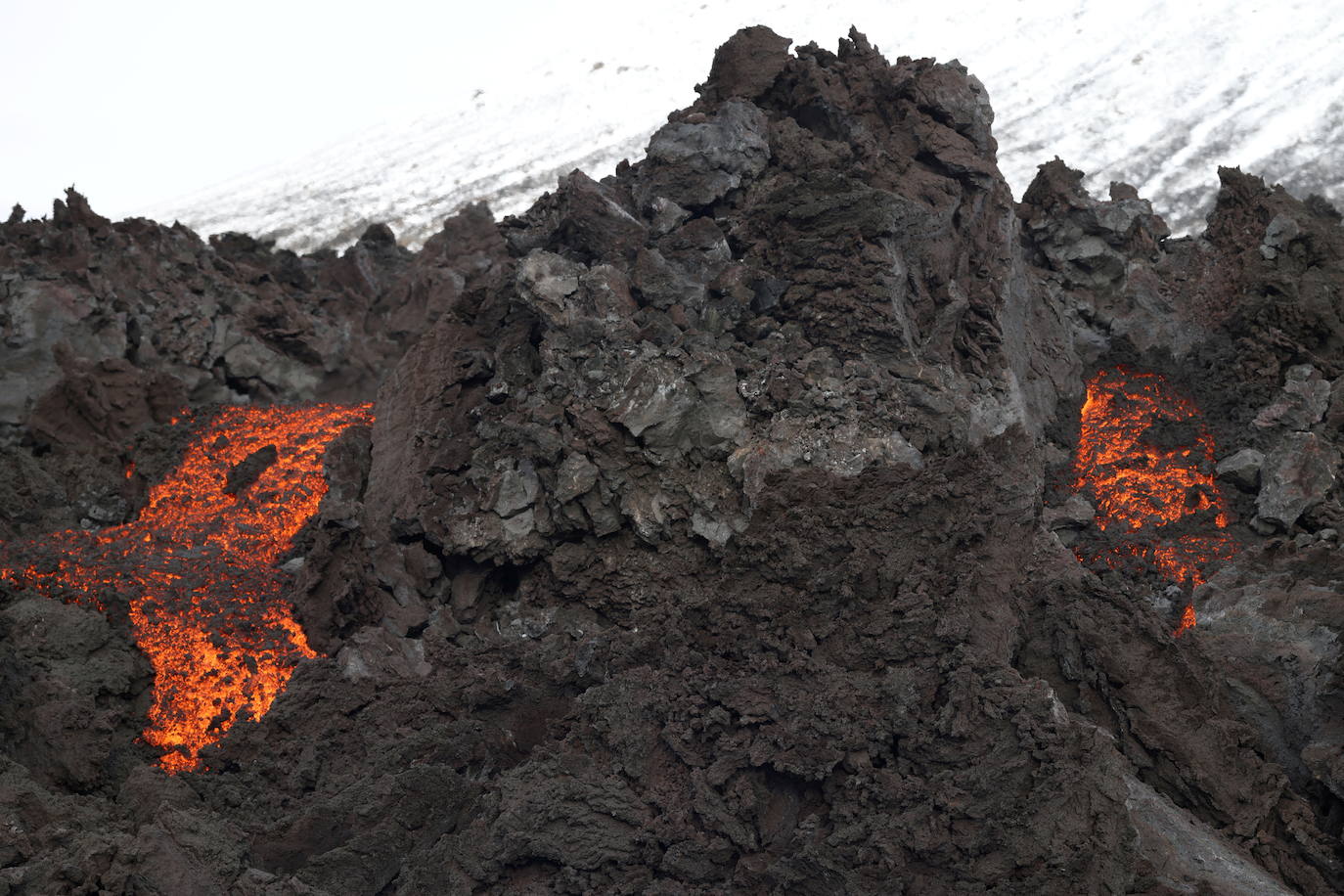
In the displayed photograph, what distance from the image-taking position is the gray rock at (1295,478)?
43.8 ft

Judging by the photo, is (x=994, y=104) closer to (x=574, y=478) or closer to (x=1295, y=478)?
(x=1295, y=478)

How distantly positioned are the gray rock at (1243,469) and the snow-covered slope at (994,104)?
78.9 feet

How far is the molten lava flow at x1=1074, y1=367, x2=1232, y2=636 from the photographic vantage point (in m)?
13.8

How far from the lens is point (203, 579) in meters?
12.4

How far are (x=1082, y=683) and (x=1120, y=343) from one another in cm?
936

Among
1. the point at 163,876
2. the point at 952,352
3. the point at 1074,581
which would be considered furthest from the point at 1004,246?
the point at 163,876

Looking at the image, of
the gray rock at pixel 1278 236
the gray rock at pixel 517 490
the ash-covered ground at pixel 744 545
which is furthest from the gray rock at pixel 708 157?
the gray rock at pixel 1278 236

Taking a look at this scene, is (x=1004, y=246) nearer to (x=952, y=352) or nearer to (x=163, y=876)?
(x=952, y=352)

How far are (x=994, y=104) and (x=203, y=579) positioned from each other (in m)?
44.2

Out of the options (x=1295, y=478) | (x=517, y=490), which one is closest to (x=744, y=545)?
(x=517, y=490)

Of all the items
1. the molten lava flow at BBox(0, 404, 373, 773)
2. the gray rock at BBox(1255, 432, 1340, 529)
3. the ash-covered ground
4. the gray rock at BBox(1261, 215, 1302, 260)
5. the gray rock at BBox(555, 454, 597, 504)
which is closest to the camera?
the ash-covered ground

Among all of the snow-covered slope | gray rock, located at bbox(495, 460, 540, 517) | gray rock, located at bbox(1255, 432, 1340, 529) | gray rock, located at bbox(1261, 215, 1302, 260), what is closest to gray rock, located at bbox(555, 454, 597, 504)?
gray rock, located at bbox(495, 460, 540, 517)

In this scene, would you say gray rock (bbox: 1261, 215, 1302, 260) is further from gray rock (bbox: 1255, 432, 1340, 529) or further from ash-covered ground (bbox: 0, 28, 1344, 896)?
gray rock (bbox: 1255, 432, 1340, 529)

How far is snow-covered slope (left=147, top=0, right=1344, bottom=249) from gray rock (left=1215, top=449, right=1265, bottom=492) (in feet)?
78.9
